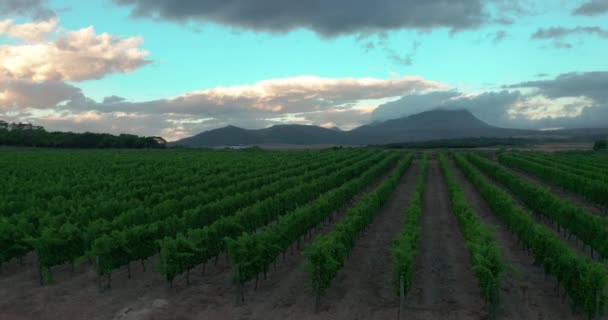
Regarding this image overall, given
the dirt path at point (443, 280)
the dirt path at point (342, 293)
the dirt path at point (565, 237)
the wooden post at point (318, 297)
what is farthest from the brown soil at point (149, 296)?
the dirt path at point (565, 237)

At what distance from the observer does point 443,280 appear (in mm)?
13734

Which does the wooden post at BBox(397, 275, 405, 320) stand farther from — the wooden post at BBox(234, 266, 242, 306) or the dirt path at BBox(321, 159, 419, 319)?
the wooden post at BBox(234, 266, 242, 306)

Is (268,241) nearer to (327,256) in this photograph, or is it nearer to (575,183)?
(327,256)

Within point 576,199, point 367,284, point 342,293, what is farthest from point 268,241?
point 576,199

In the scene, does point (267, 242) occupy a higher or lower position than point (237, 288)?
higher

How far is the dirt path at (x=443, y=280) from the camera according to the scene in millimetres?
11461

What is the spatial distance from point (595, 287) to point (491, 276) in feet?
7.15

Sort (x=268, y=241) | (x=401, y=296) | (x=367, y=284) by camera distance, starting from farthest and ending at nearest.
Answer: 1. (x=268, y=241)
2. (x=367, y=284)
3. (x=401, y=296)

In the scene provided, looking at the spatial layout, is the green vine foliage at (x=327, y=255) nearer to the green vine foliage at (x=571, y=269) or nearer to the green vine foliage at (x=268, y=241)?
the green vine foliage at (x=268, y=241)

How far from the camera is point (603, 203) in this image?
26578 millimetres

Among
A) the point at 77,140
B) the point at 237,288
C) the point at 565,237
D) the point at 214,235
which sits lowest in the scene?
the point at 565,237

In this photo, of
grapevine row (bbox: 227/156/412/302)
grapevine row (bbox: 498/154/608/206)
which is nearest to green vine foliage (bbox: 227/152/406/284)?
grapevine row (bbox: 227/156/412/302)

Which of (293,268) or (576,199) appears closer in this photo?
(293,268)

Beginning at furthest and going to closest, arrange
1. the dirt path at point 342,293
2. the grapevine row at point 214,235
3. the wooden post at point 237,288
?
the grapevine row at point 214,235 → the wooden post at point 237,288 → the dirt path at point 342,293
